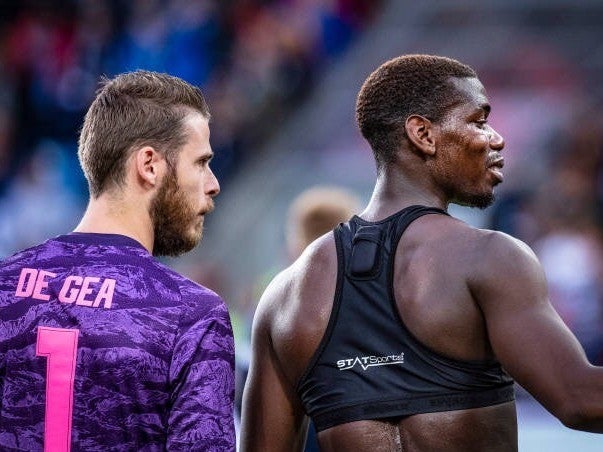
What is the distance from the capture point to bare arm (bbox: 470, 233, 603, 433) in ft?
9.43

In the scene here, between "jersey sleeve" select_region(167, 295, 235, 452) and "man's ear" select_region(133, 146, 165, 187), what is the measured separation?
0.36 meters

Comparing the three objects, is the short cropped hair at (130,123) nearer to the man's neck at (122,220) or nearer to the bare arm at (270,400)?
the man's neck at (122,220)

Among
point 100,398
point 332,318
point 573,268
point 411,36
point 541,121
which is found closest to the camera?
point 100,398

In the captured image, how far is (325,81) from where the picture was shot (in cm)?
1024

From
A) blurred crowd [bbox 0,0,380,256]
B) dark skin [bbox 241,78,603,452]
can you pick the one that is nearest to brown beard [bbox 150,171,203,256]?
dark skin [bbox 241,78,603,452]

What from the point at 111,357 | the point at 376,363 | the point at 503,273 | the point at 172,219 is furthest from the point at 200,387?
the point at 503,273

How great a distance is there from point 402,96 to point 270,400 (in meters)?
0.94

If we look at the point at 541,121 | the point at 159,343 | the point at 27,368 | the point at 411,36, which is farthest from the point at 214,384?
the point at 411,36

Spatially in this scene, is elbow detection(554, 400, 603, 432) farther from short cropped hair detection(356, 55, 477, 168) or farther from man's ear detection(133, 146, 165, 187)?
man's ear detection(133, 146, 165, 187)

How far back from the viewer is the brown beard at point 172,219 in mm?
3000

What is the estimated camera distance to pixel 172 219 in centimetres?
302

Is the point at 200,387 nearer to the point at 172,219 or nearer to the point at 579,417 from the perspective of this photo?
the point at 172,219

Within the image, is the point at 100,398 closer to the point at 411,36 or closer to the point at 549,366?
the point at 549,366

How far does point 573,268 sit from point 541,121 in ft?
4.81
